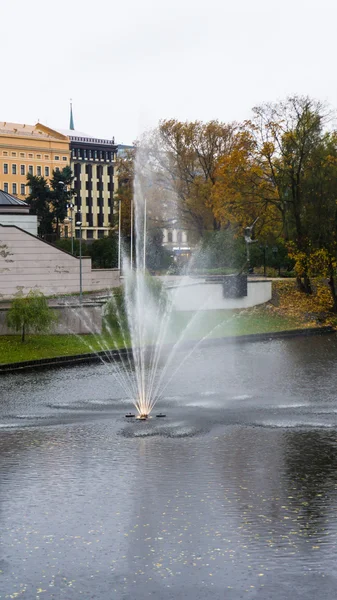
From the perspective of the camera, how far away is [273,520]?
14.0 metres

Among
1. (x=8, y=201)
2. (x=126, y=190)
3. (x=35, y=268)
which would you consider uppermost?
(x=126, y=190)

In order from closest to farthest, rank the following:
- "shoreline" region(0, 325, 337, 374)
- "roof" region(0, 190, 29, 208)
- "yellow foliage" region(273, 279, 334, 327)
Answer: "shoreline" region(0, 325, 337, 374) → "yellow foliage" region(273, 279, 334, 327) → "roof" region(0, 190, 29, 208)

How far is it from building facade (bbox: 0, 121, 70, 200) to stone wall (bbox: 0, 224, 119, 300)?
86753 millimetres

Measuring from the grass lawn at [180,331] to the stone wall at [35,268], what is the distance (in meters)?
8.28

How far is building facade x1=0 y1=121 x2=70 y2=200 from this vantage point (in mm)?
140125

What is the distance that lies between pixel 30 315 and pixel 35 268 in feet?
53.3

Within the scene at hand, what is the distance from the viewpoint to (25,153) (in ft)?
465

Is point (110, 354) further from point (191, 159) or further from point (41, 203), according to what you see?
point (41, 203)

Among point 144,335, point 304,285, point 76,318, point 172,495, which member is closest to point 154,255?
point 304,285

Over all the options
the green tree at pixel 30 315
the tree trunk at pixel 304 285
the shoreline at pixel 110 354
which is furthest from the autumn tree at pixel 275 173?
the green tree at pixel 30 315

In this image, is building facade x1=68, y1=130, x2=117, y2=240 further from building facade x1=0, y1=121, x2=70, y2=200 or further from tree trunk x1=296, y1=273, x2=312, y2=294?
tree trunk x1=296, y1=273, x2=312, y2=294

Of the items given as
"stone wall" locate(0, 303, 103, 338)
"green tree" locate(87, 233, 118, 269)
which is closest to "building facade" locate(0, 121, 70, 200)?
"green tree" locate(87, 233, 118, 269)

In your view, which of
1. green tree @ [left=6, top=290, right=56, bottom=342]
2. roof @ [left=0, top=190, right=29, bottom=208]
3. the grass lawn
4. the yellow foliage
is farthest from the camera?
roof @ [left=0, top=190, right=29, bottom=208]

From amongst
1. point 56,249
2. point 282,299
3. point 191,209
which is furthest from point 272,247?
point 56,249
